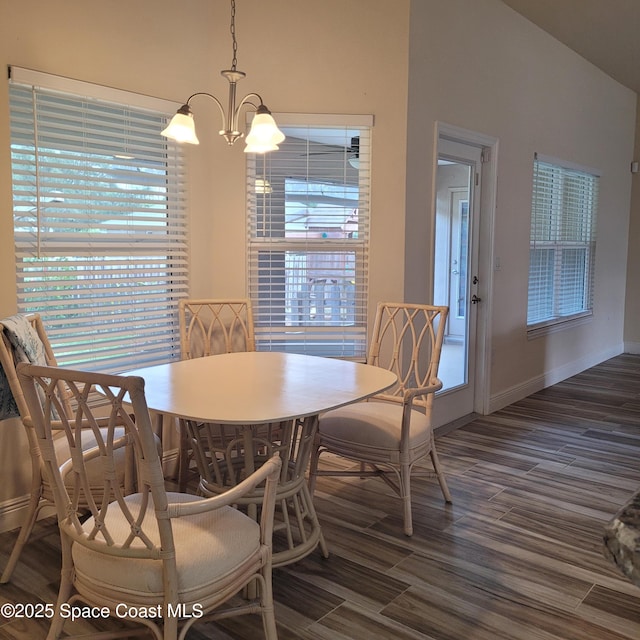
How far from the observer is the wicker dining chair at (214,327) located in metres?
3.38

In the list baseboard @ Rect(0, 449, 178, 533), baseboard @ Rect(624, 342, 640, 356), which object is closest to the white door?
baseboard @ Rect(0, 449, 178, 533)

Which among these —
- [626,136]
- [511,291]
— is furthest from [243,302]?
[626,136]

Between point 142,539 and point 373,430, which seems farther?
point 373,430

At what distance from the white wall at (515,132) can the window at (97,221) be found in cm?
147

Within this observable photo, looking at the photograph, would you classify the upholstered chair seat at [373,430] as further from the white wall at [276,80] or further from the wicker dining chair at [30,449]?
the white wall at [276,80]

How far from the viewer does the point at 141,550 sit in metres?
1.55

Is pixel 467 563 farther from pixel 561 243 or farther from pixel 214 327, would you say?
pixel 561 243

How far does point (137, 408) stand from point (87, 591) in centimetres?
59

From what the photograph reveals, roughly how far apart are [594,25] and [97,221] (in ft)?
13.8

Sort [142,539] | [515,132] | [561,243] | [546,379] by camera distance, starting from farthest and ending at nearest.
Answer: [561,243]
[546,379]
[515,132]
[142,539]

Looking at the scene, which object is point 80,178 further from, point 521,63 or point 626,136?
point 626,136

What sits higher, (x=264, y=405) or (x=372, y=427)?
(x=264, y=405)

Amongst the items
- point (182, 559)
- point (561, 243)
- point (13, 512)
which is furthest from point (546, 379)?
point (182, 559)

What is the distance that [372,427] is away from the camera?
2791 millimetres
